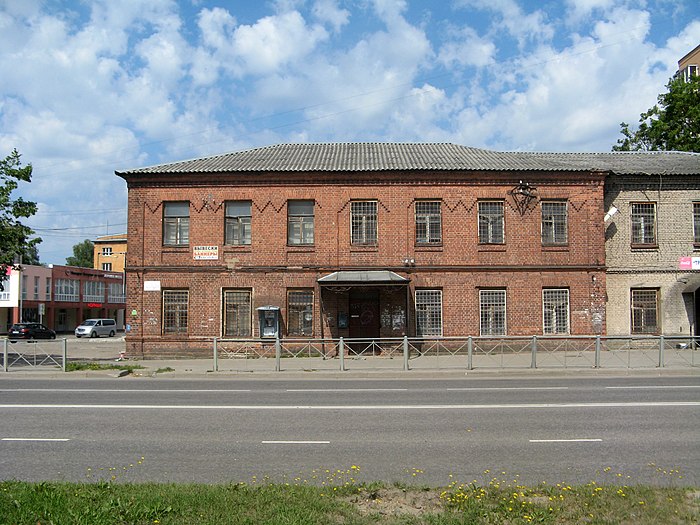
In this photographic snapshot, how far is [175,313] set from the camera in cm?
2492

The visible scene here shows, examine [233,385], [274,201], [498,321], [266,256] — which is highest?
[274,201]

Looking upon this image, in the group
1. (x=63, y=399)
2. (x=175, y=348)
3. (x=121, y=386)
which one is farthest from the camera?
(x=175, y=348)

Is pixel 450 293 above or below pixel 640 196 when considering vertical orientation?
below

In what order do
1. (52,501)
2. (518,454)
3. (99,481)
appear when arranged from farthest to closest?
1. (518,454)
2. (99,481)
3. (52,501)

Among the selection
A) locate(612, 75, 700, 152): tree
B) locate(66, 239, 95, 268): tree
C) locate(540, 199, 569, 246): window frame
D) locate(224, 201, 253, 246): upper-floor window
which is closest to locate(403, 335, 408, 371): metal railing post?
locate(224, 201, 253, 246): upper-floor window

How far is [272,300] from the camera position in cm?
2461

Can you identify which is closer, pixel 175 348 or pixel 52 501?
pixel 52 501

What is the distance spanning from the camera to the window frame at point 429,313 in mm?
24500

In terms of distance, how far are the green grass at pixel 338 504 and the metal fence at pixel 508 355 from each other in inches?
503

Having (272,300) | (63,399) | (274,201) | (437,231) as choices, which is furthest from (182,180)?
(63,399)

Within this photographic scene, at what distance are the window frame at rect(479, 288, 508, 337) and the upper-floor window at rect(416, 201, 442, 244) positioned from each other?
9.72ft

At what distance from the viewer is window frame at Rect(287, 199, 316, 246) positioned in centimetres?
2498

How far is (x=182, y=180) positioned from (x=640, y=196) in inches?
762

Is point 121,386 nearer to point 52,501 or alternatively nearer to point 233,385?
point 233,385
